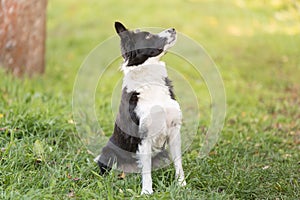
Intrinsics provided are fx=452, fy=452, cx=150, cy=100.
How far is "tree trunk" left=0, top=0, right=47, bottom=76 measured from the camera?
20.0 feet

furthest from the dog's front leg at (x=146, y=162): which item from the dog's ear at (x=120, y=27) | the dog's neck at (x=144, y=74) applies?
the dog's ear at (x=120, y=27)

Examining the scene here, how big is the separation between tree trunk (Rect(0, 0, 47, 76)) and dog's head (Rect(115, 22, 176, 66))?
3224 millimetres

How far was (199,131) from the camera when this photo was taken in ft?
16.3

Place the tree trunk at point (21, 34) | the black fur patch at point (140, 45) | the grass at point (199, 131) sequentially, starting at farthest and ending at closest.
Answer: the tree trunk at point (21, 34) → the grass at point (199, 131) → the black fur patch at point (140, 45)

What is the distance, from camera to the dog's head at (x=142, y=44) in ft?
10.9

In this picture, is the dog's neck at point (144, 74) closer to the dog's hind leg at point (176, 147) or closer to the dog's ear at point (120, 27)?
the dog's ear at point (120, 27)

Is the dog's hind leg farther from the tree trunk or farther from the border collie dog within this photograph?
the tree trunk

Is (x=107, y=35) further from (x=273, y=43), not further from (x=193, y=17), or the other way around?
(x=273, y=43)

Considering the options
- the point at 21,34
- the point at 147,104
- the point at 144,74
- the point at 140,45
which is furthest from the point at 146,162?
the point at 21,34

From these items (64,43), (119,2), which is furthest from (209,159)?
(119,2)

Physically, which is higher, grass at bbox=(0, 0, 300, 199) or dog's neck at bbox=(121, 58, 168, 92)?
dog's neck at bbox=(121, 58, 168, 92)

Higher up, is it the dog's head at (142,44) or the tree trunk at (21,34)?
the dog's head at (142,44)

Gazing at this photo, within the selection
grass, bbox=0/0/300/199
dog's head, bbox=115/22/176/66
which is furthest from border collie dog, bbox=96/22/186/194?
grass, bbox=0/0/300/199

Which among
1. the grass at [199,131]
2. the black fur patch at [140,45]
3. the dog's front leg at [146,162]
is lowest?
the grass at [199,131]
